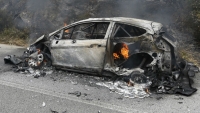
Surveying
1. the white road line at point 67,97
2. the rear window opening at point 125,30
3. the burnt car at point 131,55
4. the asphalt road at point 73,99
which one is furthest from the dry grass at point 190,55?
the white road line at point 67,97

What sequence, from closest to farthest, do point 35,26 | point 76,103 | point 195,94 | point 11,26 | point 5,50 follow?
point 76,103 → point 195,94 → point 5,50 → point 35,26 → point 11,26

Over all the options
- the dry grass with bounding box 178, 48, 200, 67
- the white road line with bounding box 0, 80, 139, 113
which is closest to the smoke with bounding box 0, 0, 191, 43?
the dry grass with bounding box 178, 48, 200, 67

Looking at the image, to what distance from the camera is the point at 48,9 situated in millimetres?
12305

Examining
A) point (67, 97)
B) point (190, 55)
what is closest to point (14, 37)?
point (67, 97)

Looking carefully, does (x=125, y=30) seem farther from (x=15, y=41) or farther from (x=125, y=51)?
(x=15, y=41)

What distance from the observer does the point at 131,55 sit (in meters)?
5.52

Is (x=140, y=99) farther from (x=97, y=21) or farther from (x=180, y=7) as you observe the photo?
(x=180, y=7)

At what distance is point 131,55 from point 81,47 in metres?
1.32

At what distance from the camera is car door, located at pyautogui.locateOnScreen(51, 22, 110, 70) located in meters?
5.70

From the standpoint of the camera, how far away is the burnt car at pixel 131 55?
530cm

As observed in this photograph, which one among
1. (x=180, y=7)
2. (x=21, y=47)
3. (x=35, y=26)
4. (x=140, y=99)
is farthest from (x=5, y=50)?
(x=180, y=7)

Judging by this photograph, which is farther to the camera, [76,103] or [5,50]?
[5,50]

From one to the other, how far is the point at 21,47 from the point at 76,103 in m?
6.79

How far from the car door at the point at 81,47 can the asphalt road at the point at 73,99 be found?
482mm
